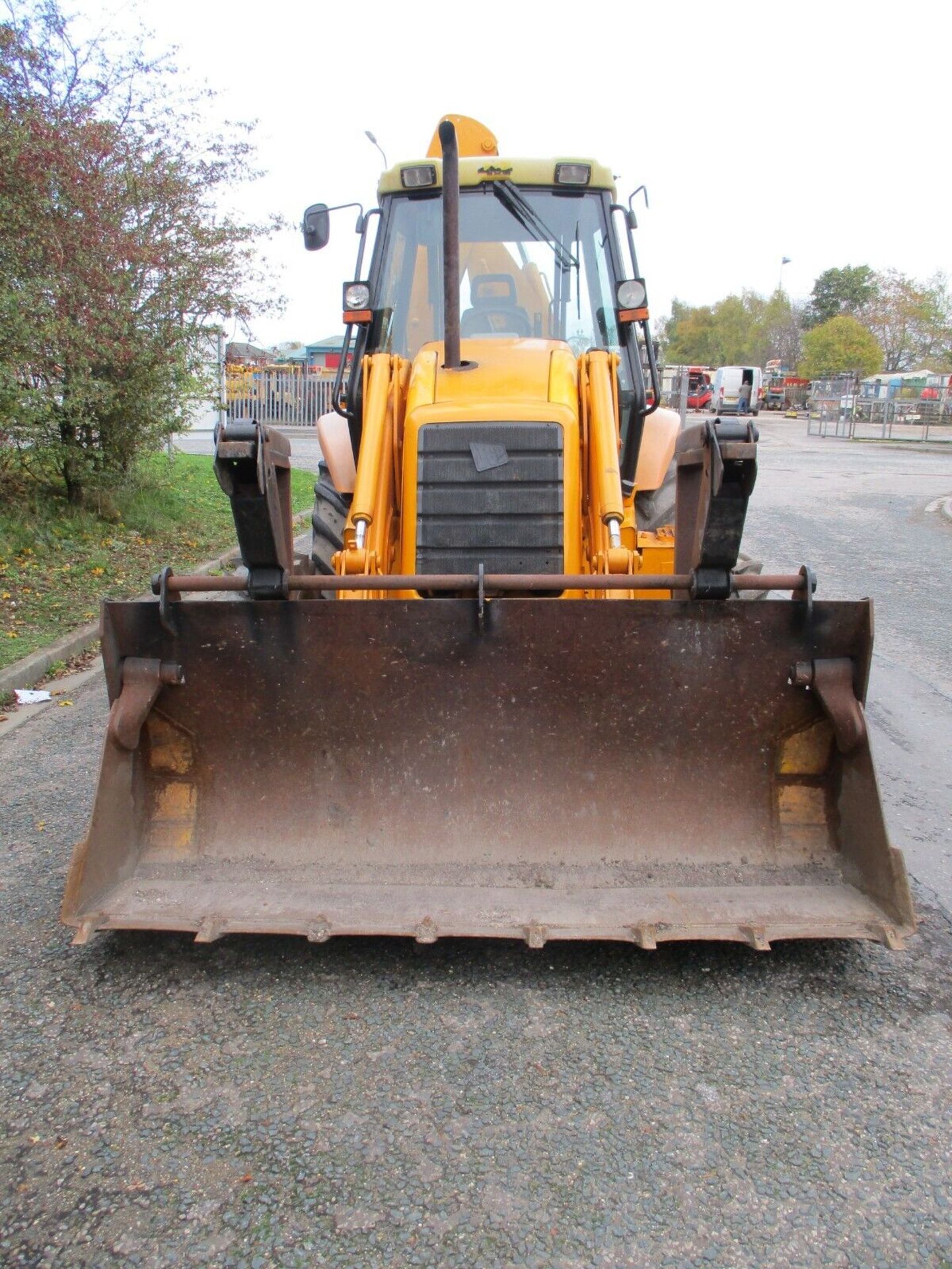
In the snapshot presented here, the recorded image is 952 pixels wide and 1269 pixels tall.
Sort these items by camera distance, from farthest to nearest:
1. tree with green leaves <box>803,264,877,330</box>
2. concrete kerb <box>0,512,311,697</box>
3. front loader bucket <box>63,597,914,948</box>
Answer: tree with green leaves <box>803,264,877,330</box> → concrete kerb <box>0,512,311,697</box> → front loader bucket <box>63,597,914,948</box>

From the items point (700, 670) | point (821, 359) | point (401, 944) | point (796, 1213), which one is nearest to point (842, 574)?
point (700, 670)

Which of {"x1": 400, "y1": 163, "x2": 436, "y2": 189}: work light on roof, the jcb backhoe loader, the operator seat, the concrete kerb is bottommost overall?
the concrete kerb

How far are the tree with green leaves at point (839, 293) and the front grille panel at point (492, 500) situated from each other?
259 feet

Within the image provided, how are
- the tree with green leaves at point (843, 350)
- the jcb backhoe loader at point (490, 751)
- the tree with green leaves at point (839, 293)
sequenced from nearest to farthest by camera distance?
1. the jcb backhoe loader at point (490, 751)
2. the tree with green leaves at point (843, 350)
3. the tree with green leaves at point (839, 293)

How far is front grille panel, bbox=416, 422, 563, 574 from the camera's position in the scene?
4191mm

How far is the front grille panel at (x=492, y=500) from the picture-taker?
4191 mm

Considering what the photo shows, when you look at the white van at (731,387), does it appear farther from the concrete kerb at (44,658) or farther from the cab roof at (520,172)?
the cab roof at (520,172)

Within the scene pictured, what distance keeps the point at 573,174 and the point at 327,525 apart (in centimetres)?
216

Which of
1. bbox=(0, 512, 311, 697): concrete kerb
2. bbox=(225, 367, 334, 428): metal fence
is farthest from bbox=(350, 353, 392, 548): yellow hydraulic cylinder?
bbox=(225, 367, 334, 428): metal fence

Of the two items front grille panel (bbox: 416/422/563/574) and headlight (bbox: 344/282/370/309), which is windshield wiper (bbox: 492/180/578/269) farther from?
front grille panel (bbox: 416/422/563/574)

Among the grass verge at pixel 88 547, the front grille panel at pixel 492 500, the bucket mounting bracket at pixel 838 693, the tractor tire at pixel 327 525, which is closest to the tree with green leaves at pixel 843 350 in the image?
the grass verge at pixel 88 547

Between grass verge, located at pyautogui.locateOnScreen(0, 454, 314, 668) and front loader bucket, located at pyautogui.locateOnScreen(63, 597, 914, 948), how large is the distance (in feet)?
11.8

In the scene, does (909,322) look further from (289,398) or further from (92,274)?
(92,274)

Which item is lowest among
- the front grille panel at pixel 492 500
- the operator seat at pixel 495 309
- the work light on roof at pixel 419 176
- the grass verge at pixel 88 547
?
the grass verge at pixel 88 547
